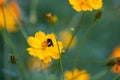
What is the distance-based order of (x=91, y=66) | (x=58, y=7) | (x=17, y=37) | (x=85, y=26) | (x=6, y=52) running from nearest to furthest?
(x=6, y=52), (x=91, y=66), (x=17, y=37), (x=85, y=26), (x=58, y=7)

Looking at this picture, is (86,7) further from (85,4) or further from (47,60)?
(47,60)

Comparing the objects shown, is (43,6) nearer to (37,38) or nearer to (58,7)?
(58,7)

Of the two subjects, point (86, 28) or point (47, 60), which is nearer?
point (47, 60)

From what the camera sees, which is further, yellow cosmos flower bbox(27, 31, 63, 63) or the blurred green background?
the blurred green background

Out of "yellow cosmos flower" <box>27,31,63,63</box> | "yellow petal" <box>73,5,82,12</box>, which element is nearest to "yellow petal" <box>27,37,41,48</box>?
"yellow cosmos flower" <box>27,31,63,63</box>

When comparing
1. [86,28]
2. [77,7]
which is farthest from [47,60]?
[86,28]

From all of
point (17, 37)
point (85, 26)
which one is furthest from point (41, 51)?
point (85, 26)

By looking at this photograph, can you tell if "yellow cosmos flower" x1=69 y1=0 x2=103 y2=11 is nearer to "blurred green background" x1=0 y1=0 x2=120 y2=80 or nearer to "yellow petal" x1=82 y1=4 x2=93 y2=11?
"yellow petal" x1=82 y1=4 x2=93 y2=11
